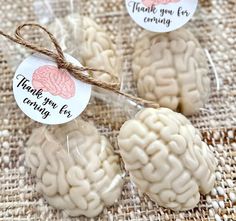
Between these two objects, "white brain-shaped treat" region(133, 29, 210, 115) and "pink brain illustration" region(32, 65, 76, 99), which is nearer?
"pink brain illustration" region(32, 65, 76, 99)

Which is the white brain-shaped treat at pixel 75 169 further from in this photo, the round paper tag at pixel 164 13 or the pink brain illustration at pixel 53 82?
the round paper tag at pixel 164 13

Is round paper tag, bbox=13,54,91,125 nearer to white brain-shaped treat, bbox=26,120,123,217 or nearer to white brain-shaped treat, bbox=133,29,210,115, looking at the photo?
white brain-shaped treat, bbox=26,120,123,217

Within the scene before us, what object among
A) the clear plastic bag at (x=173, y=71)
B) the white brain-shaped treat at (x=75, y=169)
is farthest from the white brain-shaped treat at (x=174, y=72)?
the white brain-shaped treat at (x=75, y=169)

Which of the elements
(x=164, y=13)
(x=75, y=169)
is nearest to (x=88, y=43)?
(x=164, y=13)

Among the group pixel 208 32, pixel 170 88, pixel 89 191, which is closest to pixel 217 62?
pixel 208 32

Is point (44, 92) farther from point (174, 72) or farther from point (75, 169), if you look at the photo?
point (174, 72)

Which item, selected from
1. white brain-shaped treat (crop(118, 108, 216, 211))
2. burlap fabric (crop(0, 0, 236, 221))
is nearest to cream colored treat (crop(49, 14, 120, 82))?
burlap fabric (crop(0, 0, 236, 221))

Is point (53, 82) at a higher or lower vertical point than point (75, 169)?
higher
